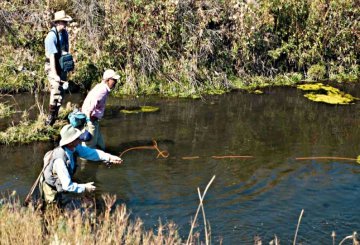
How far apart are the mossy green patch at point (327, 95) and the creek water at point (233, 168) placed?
32cm

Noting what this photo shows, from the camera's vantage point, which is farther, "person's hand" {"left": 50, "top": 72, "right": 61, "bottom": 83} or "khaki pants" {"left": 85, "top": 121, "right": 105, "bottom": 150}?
"person's hand" {"left": 50, "top": 72, "right": 61, "bottom": 83}

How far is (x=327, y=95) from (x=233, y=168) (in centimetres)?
589

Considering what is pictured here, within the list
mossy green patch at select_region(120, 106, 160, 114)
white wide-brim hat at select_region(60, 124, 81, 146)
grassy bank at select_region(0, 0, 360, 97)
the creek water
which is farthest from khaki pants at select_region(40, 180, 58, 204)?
grassy bank at select_region(0, 0, 360, 97)

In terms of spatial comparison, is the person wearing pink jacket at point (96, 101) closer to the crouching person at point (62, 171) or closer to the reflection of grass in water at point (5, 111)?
the crouching person at point (62, 171)

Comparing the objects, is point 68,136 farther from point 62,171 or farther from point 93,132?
point 93,132

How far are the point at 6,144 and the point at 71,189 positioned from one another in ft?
14.5

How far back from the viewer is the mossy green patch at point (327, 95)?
1377 cm

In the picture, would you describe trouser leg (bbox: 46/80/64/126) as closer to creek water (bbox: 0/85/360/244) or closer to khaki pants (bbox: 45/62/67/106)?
khaki pants (bbox: 45/62/67/106)

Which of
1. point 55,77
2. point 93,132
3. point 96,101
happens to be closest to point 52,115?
point 55,77

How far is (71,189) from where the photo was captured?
20.0 feet

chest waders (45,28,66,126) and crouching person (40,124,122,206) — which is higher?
chest waders (45,28,66,126)

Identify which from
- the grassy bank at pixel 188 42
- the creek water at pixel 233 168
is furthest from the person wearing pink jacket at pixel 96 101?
the grassy bank at pixel 188 42

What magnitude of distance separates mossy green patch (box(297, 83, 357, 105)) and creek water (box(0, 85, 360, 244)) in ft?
1.04

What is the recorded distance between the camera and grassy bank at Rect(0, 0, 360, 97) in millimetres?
14516
